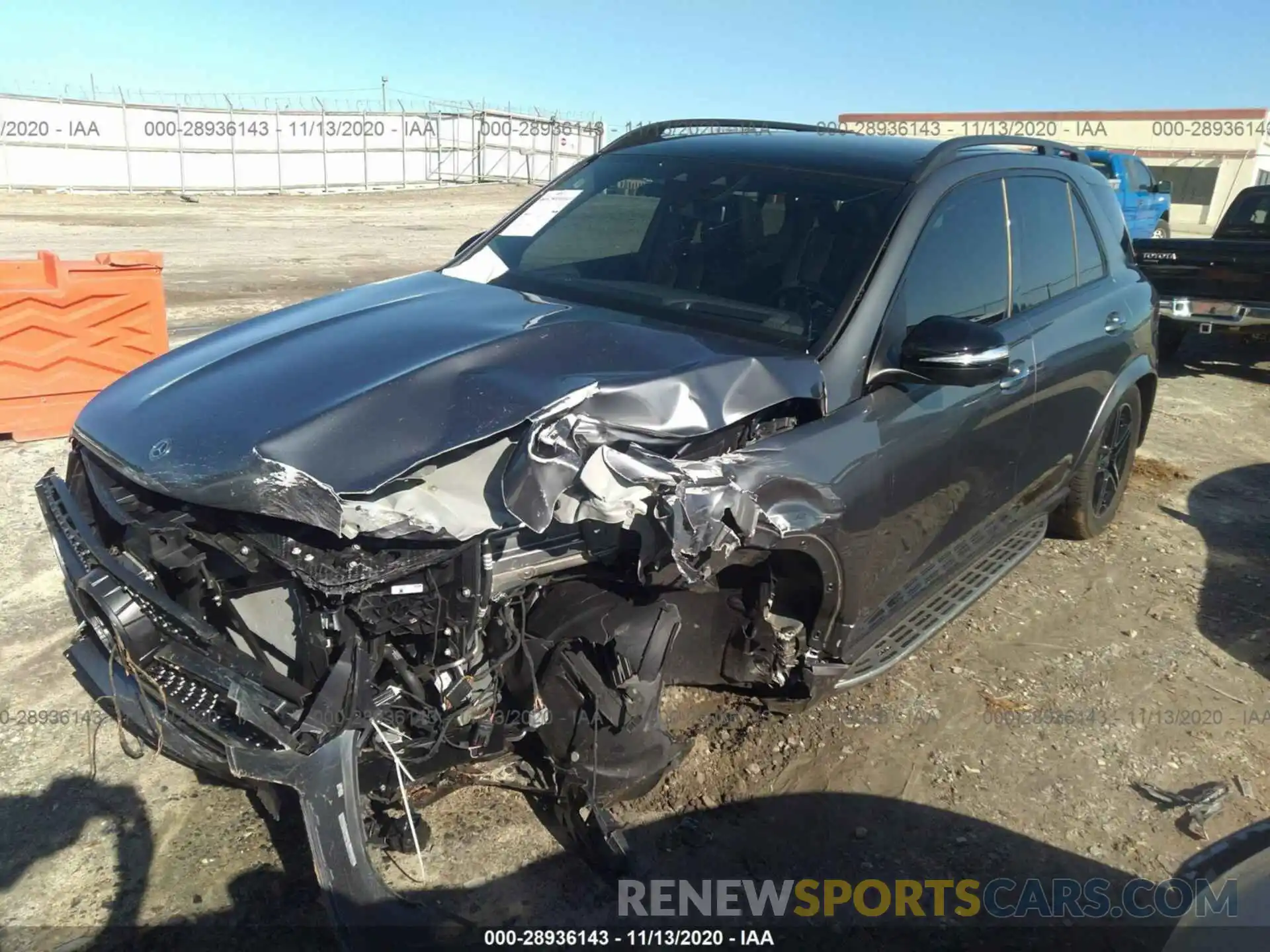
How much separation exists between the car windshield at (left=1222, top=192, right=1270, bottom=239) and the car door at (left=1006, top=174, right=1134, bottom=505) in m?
8.42

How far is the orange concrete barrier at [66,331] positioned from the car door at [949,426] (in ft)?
17.0

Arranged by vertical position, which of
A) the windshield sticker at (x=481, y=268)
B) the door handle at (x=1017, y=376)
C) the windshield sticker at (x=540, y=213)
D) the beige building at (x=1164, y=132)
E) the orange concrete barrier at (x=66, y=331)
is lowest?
the orange concrete barrier at (x=66, y=331)

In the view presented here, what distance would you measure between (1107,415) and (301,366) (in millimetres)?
3899

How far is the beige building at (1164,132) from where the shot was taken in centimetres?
3703

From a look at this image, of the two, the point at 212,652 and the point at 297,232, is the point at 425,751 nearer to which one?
the point at 212,652

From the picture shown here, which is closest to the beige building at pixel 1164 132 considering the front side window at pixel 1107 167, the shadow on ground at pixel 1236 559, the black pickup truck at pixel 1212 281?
the front side window at pixel 1107 167

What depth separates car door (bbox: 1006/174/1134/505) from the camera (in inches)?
160

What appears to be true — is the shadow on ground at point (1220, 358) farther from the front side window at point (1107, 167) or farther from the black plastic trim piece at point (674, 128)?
the black plastic trim piece at point (674, 128)

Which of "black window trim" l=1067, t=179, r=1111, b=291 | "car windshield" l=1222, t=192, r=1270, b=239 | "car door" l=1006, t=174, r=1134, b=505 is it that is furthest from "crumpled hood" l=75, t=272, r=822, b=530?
"car windshield" l=1222, t=192, r=1270, b=239

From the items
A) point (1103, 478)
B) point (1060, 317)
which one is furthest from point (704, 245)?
point (1103, 478)

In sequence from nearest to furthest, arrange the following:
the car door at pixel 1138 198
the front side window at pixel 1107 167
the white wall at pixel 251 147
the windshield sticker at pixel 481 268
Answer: the windshield sticker at pixel 481 268 < the front side window at pixel 1107 167 < the car door at pixel 1138 198 < the white wall at pixel 251 147

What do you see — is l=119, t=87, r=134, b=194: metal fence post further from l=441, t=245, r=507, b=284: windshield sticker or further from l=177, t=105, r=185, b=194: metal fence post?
l=441, t=245, r=507, b=284: windshield sticker

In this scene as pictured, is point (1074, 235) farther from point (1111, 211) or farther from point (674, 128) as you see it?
point (674, 128)

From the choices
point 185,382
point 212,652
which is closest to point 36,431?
point 185,382
